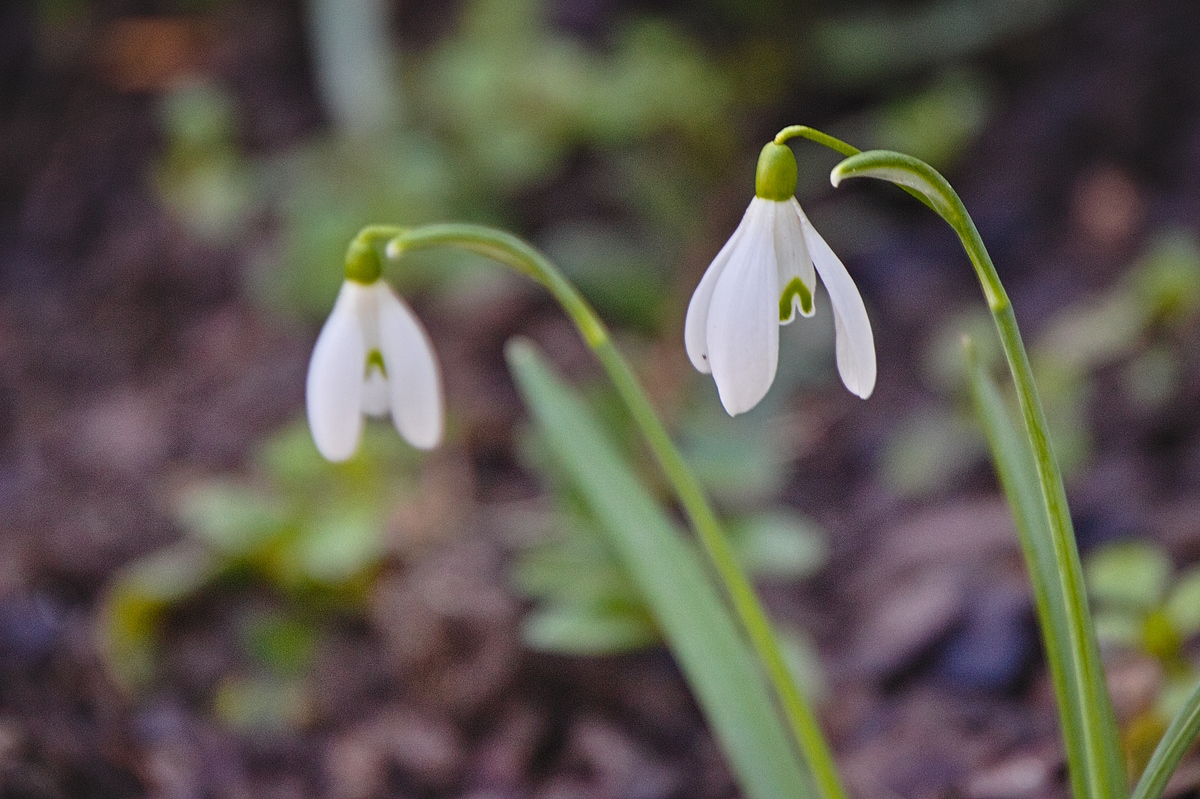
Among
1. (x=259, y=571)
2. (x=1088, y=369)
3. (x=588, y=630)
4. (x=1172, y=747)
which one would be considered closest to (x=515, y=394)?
(x=259, y=571)

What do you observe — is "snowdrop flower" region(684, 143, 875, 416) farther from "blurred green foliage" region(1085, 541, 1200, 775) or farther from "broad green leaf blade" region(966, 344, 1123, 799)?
"blurred green foliage" region(1085, 541, 1200, 775)

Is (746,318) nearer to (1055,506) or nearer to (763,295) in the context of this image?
(763,295)

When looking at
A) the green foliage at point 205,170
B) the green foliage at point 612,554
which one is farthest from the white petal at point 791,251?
the green foliage at point 205,170

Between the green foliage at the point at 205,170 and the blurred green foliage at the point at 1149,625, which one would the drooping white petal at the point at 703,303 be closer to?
the blurred green foliage at the point at 1149,625

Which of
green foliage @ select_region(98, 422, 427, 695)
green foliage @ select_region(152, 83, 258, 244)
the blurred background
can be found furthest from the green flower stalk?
green foliage @ select_region(152, 83, 258, 244)

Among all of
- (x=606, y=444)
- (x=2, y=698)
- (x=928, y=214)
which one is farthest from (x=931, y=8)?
(x=2, y=698)
